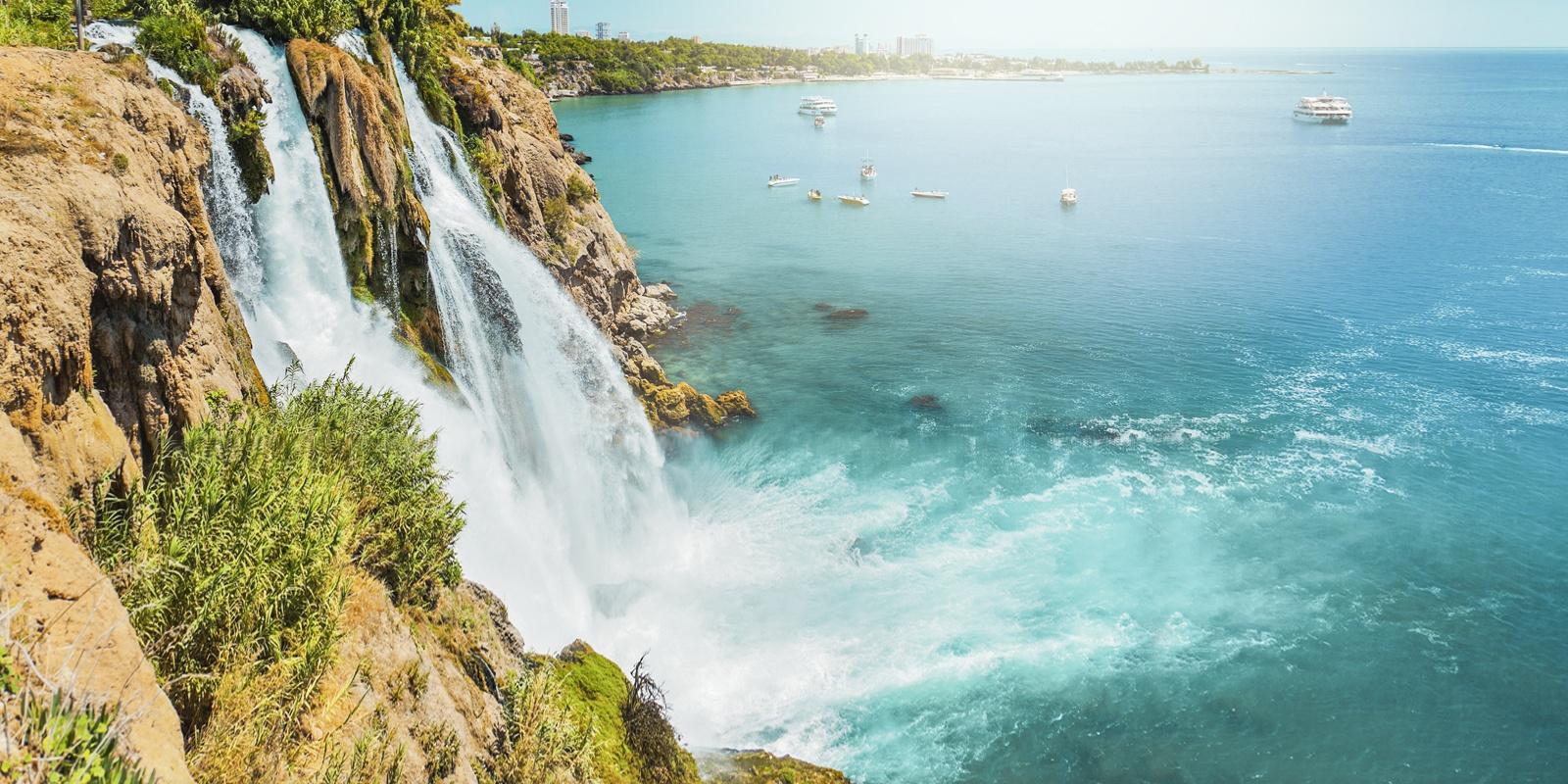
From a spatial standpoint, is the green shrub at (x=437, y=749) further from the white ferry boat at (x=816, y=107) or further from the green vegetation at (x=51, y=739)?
the white ferry boat at (x=816, y=107)

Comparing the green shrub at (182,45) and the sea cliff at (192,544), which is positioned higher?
the green shrub at (182,45)

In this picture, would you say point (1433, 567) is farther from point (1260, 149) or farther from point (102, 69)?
point (1260, 149)

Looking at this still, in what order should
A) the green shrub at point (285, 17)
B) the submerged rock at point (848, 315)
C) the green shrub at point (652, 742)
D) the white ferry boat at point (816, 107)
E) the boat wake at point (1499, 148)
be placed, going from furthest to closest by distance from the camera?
1. the white ferry boat at point (816, 107)
2. the boat wake at point (1499, 148)
3. the submerged rock at point (848, 315)
4. the green shrub at point (285, 17)
5. the green shrub at point (652, 742)

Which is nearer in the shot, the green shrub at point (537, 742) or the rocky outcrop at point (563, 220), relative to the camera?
the green shrub at point (537, 742)

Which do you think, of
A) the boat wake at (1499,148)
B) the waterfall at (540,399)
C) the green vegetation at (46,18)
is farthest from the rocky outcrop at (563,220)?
the boat wake at (1499,148)

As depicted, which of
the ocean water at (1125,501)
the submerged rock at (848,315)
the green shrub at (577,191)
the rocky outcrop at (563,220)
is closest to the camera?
the ocean water at (1125,501)

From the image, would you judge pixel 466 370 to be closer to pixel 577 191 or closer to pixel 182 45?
pixel 182 45
